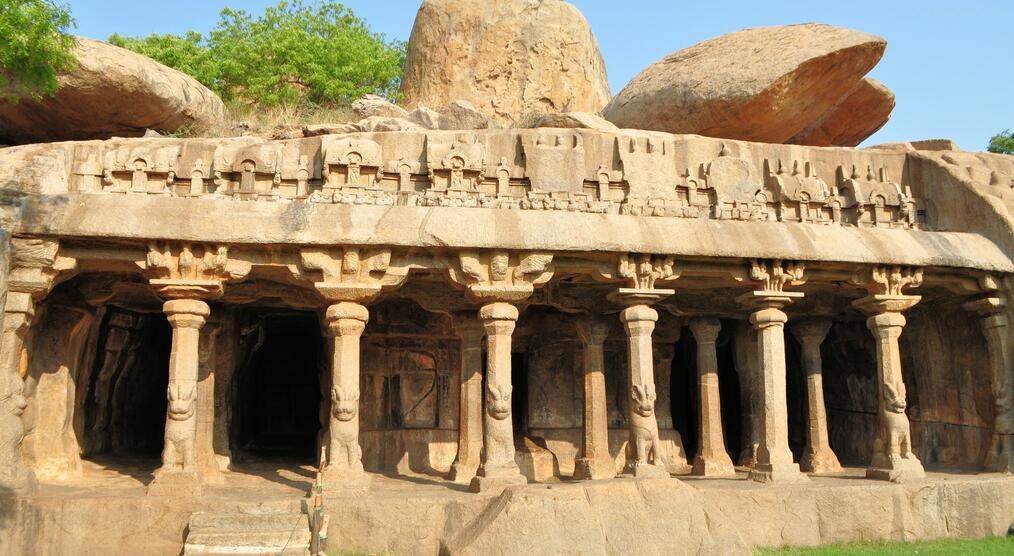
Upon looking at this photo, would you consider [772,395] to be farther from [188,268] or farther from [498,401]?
[188,268]

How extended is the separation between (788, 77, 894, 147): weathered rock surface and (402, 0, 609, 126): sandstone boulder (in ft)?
14.9

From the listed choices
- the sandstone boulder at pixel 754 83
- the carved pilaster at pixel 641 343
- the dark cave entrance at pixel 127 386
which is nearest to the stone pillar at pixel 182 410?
the dark cave entrance at pixel 127 386

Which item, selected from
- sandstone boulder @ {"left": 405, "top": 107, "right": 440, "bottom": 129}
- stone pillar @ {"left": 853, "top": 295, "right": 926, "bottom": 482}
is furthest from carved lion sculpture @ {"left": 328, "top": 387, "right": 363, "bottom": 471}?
stone pillar @ {"left": 853, "top": 295, "right": 926, "bottom": 482}

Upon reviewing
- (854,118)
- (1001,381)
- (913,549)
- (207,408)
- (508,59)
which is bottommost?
(913,549)

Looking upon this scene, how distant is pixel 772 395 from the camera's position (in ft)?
33.0

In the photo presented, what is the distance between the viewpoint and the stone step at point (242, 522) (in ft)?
25.4

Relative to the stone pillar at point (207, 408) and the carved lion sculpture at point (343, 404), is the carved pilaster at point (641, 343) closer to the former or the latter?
the carved lion sculpture at point (343, 404)

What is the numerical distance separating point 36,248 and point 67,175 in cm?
197

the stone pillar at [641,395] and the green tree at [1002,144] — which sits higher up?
the green tree at [1002,144]

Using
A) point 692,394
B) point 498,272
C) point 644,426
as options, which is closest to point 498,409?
point 498,272

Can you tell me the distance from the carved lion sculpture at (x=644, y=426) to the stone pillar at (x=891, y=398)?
2.96 metres

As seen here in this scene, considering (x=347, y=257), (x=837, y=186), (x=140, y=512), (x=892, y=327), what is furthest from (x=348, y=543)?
(x=837, y=186)

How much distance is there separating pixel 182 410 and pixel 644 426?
5.24 metres

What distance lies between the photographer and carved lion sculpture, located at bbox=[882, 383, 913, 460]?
10039 millimetres
